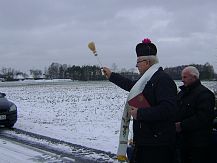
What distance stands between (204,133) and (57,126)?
9273 mm

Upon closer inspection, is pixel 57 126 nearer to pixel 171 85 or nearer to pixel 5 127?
pixel 5 127

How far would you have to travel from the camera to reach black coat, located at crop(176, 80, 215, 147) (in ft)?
16.0

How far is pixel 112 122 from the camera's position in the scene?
14.2m

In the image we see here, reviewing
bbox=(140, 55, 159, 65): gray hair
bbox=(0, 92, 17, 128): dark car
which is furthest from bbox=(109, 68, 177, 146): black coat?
bbox=(0, 92, 17, 128): dark car

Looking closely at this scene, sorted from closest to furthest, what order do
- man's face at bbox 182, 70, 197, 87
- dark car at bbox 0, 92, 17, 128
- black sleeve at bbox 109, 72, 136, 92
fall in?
black sleeve at bbox 109, 72, 136, 92 → man's face at bbox 182, 70, 197, 87 → dark car at bbox 0, 92, 17, 128

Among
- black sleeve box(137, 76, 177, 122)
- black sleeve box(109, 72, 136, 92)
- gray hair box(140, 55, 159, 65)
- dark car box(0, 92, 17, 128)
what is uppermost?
gray hair box(140, 55, 159, 65)

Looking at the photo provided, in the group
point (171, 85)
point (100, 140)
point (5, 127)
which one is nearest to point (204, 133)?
point (171, 85)

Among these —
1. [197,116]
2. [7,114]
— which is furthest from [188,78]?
[7,114]

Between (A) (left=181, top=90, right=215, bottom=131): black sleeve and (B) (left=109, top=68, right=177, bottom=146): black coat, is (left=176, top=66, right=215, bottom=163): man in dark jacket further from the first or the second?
(B) (left=109, top=68, right=177, bottom=146): black coat

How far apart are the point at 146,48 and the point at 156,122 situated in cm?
72

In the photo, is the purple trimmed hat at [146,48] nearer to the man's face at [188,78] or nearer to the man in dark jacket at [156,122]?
the man in dark jacket at [156,122]

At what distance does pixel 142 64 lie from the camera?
394 cm

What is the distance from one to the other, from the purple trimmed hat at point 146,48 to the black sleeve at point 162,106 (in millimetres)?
304

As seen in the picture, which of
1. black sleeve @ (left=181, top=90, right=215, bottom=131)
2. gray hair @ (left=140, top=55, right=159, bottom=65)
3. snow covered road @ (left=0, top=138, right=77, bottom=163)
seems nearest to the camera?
gray hair @ (left=140, top=55, right=159, bottom=65)
